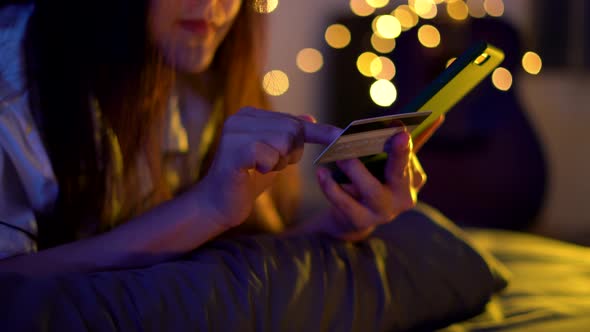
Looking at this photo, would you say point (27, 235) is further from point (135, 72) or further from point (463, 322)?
point (463, 322)

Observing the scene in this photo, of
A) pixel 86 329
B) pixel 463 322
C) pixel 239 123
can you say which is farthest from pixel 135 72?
pixel 463 322

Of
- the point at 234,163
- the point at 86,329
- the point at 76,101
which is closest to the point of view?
the point at 86,329

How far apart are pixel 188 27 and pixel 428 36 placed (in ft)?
4.18

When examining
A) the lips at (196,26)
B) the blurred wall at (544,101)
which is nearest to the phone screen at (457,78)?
the lips at (196,26)

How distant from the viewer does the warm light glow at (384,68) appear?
2066mm

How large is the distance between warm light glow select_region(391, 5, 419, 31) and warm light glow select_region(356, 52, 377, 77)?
14 cm

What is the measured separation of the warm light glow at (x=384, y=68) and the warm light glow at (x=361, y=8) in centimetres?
23

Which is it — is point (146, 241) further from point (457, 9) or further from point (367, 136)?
point (457, 9)

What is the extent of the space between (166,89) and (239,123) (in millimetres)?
253

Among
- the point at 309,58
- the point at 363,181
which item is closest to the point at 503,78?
the point at 309,58

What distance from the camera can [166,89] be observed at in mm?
899

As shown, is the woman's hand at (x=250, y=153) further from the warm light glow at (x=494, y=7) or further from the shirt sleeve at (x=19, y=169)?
the warm light glow at (x=494, y=7)

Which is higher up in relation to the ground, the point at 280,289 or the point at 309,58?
the point at 309,58

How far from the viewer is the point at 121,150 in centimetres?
84
